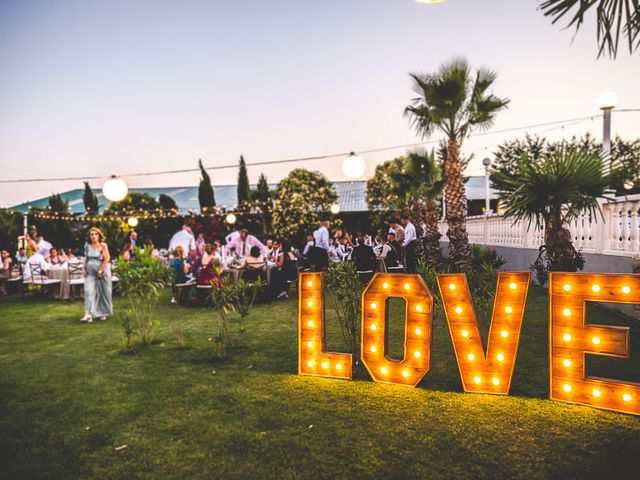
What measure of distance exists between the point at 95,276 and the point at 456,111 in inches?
389

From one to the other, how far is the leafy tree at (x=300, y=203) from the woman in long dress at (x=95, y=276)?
55.9 ft

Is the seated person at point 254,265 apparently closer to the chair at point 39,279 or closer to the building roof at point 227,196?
the chair at point 39,279

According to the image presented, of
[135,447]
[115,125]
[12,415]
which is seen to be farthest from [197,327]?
[115,125]

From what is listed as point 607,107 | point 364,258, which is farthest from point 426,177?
point 607,107

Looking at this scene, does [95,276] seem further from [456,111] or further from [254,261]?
[456,111]

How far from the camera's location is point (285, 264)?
10703mm

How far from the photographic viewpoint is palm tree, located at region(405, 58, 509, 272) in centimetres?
1095

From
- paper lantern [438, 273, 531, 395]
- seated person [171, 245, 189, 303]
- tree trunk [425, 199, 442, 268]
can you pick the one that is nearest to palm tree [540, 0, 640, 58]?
paper lantern [438, 273, 531, 395]

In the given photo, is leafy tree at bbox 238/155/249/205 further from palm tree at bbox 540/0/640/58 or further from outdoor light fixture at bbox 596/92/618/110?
palm tree at bbox 540/0/640/58

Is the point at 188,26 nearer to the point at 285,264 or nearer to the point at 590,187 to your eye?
the point at 285,264

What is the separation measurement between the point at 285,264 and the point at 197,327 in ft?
12.5

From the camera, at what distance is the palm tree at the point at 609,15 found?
346cm

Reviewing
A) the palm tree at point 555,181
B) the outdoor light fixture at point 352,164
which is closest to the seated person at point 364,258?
the outdoor light fixture at point 352,164

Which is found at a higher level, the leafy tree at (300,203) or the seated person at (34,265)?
the leafy tree at (300,203)
